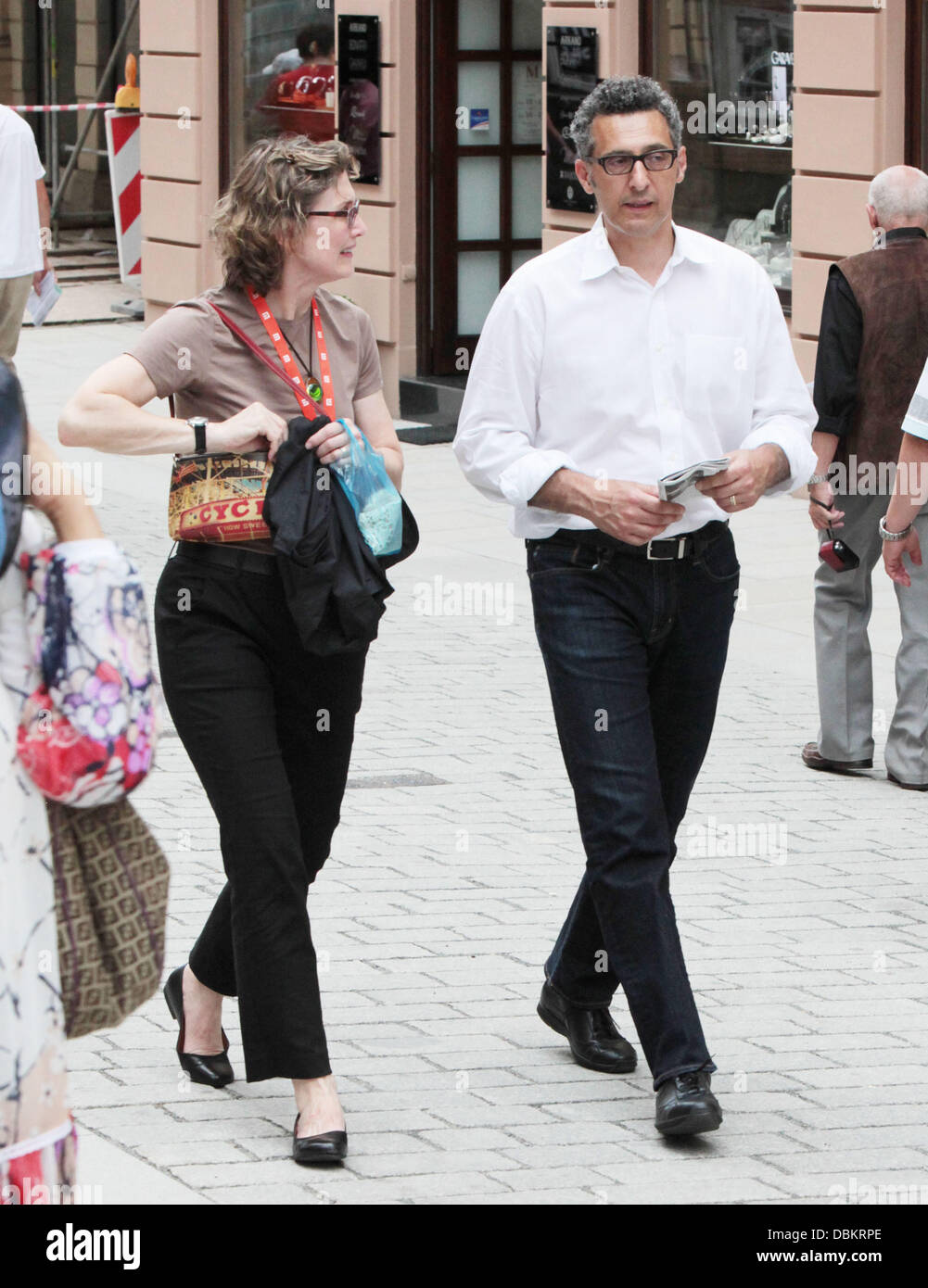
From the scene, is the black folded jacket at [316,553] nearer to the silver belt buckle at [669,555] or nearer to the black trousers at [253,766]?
the black trousers at [253,766]

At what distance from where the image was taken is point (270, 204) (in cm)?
449

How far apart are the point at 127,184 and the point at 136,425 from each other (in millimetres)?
16179

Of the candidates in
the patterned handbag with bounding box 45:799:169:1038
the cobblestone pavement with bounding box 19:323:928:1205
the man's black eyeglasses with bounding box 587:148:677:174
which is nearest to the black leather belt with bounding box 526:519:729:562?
the man's black eyeglasses with bounding box 587:148:677:174

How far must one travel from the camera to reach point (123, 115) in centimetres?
1967

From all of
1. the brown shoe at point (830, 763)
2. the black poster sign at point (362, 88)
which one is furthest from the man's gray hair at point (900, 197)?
the black poster sign at point (362, 88)

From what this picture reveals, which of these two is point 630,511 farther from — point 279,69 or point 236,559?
point 279,69

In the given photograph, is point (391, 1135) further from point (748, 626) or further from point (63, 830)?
point (748, 626)

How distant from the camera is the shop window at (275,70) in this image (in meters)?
15.6

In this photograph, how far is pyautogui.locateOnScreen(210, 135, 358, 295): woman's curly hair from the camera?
4.47 meters

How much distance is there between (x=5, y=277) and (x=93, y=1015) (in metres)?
5.92

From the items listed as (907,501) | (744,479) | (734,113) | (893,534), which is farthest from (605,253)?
(734,113)

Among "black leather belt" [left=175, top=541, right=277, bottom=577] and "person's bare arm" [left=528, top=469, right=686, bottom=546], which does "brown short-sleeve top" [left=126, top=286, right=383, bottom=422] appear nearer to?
"black leather belt" [left=175, top=541, right=277, bottom=577]

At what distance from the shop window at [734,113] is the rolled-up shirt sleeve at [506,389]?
8.17m
